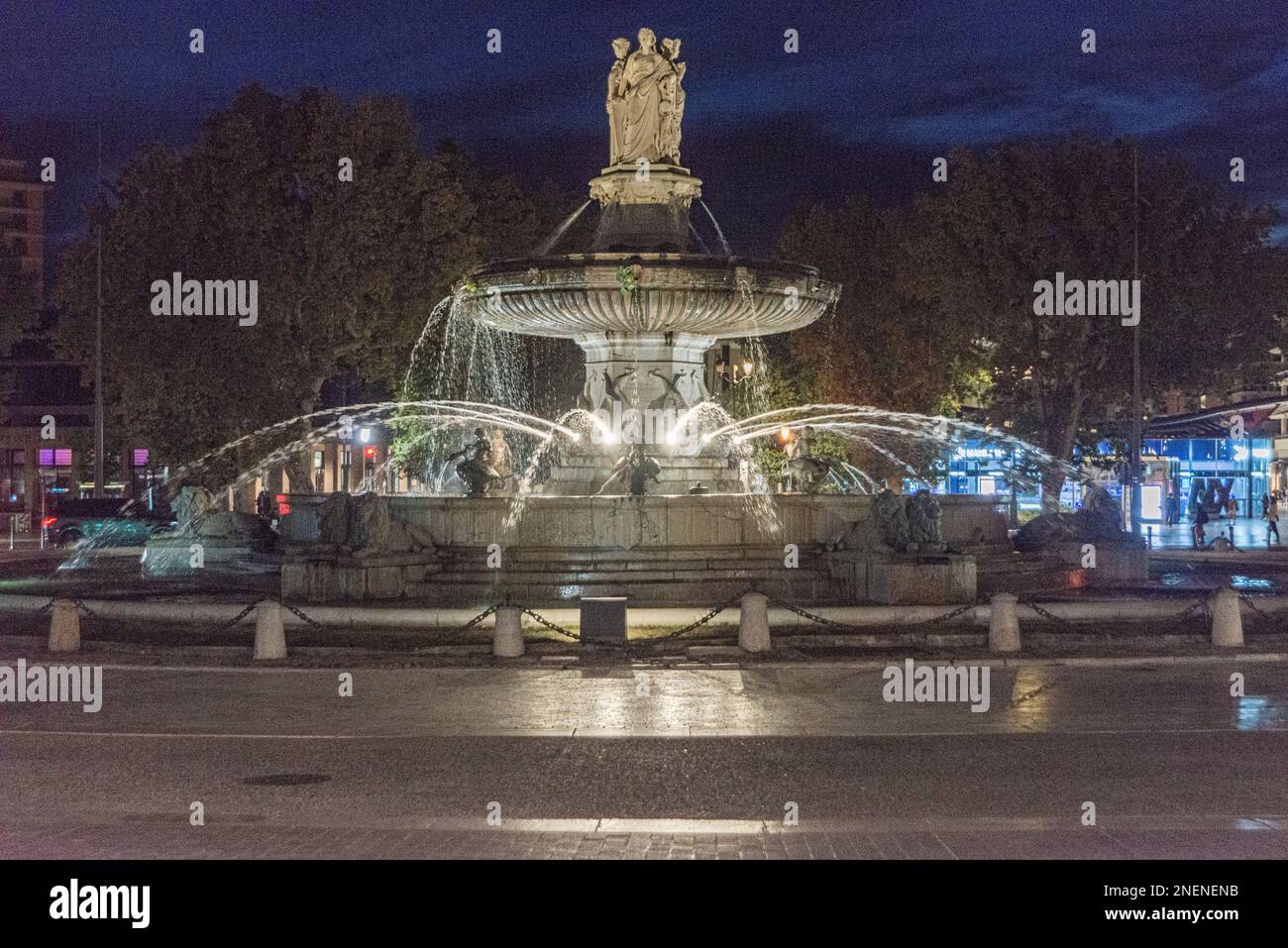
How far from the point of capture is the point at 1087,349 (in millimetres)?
47469

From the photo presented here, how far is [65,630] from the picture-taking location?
17.8 metres

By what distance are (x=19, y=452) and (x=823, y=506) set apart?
66.2 m

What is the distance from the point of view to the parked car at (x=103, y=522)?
3841 centimetres

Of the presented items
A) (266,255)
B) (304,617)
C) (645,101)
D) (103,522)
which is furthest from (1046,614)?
(103,522)

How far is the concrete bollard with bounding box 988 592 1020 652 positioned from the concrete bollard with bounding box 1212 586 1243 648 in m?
2.32

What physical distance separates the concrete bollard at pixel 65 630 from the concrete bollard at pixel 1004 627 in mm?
9917

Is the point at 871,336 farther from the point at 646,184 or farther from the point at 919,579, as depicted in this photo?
the point at 919,579

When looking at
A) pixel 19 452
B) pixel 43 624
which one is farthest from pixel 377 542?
pixel 19 452

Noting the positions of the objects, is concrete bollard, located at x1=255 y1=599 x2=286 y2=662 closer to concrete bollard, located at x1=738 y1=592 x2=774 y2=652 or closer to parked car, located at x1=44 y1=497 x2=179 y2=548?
concrete bollard, located at x1=738 y1=592 x2=774 y2=652

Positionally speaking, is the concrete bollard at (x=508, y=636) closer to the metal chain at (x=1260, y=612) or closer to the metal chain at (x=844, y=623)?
the metal chain at (x=844, y=623)

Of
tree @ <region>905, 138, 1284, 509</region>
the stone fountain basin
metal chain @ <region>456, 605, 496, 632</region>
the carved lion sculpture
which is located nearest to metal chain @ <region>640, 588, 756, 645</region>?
metal chain @ <region>456, 605, 496, 632</region>

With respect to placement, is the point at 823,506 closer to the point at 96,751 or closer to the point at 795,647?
the point at 795,647

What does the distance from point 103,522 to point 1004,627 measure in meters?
30.7

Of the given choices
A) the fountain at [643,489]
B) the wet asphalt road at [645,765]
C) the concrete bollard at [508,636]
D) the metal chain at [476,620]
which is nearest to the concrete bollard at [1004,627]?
the wet asphalt road at [645,765]
